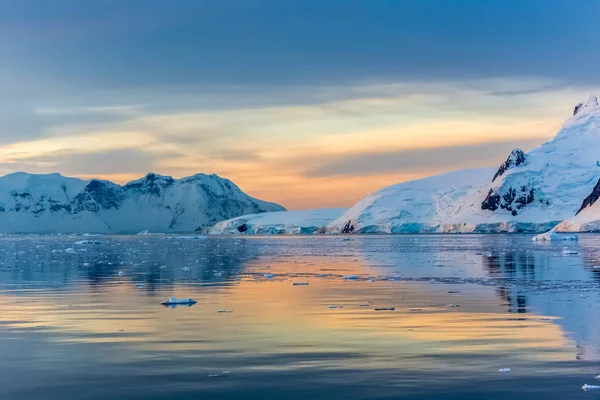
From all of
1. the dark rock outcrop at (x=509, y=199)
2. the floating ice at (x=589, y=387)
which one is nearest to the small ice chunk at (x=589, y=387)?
the floating ice at (x=589, y=387)

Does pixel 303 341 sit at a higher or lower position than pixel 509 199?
lower

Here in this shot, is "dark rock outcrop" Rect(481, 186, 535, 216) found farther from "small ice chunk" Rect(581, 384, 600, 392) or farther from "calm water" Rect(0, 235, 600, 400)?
"small ice chunk" Rect(581, 384, 600, 392)

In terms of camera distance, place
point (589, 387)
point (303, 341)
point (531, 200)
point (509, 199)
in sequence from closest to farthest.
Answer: point (589, 387) < point (303, 341) < point (531, 200) < point (509, 199)

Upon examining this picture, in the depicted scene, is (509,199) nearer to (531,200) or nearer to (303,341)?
(531,200)

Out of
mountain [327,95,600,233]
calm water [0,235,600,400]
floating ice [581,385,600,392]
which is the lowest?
floating ice [581,385,600,392]

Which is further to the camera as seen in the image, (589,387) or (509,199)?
(509,199)

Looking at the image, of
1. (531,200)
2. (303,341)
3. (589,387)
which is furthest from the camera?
(531,200)

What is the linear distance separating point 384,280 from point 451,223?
163284 millimetres

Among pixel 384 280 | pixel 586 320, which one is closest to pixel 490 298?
pixel 586 320

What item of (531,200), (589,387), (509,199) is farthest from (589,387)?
(509,199)

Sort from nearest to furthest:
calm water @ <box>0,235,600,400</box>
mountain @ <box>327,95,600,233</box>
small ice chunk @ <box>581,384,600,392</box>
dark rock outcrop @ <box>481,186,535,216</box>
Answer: small ice chunk @ <box>581,384,600,392</box>
calm water @ <box>0,235,600,400</box>
mountain @ <box>327,95,600,233</box>
dark rock outcrop @ <box>481,186,535,216</box>

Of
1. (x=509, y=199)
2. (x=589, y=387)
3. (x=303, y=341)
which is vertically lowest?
(x=589, y=387)

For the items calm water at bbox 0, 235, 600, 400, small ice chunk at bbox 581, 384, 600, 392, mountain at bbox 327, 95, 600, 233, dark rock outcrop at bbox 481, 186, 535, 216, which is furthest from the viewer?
dark rock outcrop at bbox 481, 186, 535, 216

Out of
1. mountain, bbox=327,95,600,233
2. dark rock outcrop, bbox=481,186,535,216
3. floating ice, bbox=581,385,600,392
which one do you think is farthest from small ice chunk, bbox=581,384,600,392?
dark rock outcrop, bbox=481,186,535,216
